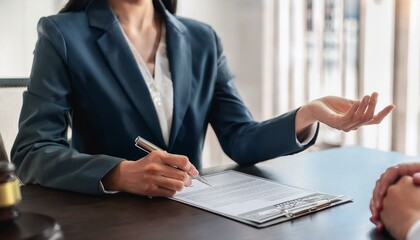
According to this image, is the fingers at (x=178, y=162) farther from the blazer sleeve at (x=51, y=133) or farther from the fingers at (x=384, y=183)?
the fingers at (x=384, y=183)

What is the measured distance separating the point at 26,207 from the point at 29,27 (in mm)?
1993

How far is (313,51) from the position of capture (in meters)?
→ 3.03

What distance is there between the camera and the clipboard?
94 centimetres

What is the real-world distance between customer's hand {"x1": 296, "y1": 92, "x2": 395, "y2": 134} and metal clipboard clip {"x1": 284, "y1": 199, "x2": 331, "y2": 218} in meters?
0.23

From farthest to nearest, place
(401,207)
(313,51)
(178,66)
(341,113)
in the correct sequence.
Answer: (313,51) → (178,66) → (341,113) → (401,207)

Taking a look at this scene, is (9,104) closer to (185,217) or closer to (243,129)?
(243,129)

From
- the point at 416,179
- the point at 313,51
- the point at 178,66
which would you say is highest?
the point at 178,66

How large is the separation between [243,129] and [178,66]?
0.25m

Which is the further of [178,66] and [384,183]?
[178,66]

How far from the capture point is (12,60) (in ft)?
9.13

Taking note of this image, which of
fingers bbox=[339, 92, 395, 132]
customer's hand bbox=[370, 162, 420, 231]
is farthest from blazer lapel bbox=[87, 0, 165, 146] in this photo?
customer's hand bbox=[370, 162, 420, 231]

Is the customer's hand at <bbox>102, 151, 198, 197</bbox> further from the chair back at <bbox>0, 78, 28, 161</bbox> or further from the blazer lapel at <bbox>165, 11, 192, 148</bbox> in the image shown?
the chair back at <bbox>0, 78, 28, 161</bbox>

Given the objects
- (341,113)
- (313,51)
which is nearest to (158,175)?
(341,113)

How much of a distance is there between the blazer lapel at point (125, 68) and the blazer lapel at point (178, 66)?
7 centimetres
